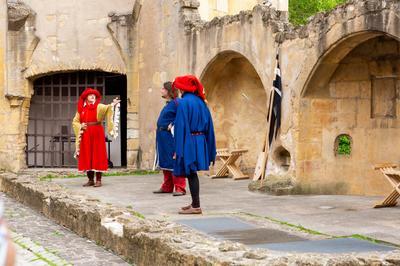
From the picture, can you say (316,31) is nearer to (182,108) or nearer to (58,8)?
(182,108)

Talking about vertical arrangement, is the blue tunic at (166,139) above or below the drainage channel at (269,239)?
above

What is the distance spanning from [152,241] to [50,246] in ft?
5.72

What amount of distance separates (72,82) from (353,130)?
320 inches

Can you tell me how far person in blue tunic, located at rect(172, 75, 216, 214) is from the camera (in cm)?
717

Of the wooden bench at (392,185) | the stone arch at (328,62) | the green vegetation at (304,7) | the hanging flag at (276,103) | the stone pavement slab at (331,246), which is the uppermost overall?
the green vegetation at (304,7)

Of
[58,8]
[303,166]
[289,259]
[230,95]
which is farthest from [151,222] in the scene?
[58,8]

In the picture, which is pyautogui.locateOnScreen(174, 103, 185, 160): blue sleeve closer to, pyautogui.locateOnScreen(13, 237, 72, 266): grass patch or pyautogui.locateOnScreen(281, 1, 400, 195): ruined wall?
pyautogui.locateOnScreen(13, 237, 72, 266): grass patch

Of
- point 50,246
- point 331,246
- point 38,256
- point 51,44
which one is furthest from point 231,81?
point 331,246

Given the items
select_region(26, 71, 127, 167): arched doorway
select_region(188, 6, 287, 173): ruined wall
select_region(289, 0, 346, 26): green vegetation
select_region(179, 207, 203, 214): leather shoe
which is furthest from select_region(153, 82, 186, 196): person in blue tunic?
select_region(289, 0, 346, 26): green vegetation

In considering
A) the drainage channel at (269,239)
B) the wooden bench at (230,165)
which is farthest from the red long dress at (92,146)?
the drainage channel at (269,239)

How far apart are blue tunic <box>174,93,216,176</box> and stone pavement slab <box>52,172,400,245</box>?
1.83ft

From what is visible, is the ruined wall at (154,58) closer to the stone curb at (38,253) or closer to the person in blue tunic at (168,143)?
the person in blue tunic at (168,143)

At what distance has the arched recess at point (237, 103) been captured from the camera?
12523 millimetres

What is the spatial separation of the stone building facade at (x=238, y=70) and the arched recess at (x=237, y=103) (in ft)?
0.06
